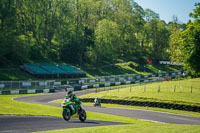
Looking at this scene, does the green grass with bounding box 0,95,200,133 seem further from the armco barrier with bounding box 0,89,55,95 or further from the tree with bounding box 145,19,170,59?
the tree with bounding box 145,19,170,59

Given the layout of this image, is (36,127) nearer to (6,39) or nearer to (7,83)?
(7,83)

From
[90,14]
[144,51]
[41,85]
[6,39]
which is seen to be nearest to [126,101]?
[41,85]

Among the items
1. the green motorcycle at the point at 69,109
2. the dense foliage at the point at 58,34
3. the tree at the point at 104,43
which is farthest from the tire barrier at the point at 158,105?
the tree at the point at 104,43

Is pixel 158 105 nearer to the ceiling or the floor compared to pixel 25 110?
nearer to the floor

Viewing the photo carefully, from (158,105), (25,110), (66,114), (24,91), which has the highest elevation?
(66,114)

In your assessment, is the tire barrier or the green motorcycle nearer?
the green motorcycle

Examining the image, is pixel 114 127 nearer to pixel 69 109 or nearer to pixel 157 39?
pixel 69 109

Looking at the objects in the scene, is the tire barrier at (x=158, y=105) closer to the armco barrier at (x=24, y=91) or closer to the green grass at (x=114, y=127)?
the green grass at (x=114, y=127)

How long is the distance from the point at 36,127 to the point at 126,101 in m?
25.2

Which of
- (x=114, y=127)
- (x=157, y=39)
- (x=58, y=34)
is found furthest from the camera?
(x=157, y=39)

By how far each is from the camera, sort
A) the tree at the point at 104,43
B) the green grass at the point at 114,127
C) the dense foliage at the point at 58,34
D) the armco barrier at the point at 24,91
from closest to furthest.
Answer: the green grass at the point at 114,127
the armco barrier at the point at 24,91
the dense foliage at the point at 58,34
the tree at the point at 104,43

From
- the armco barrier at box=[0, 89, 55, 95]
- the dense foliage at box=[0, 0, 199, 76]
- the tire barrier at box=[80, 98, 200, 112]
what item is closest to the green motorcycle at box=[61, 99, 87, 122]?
the tire barrier at box=[80, 98, 200, 112]

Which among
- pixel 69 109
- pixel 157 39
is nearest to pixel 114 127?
pixel 69 109

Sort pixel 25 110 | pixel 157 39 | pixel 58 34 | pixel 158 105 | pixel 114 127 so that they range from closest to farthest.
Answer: pixel 114 127 < pixel 25 110 < pixel 158 105 < pixel 58 34 < pixel 157 39
